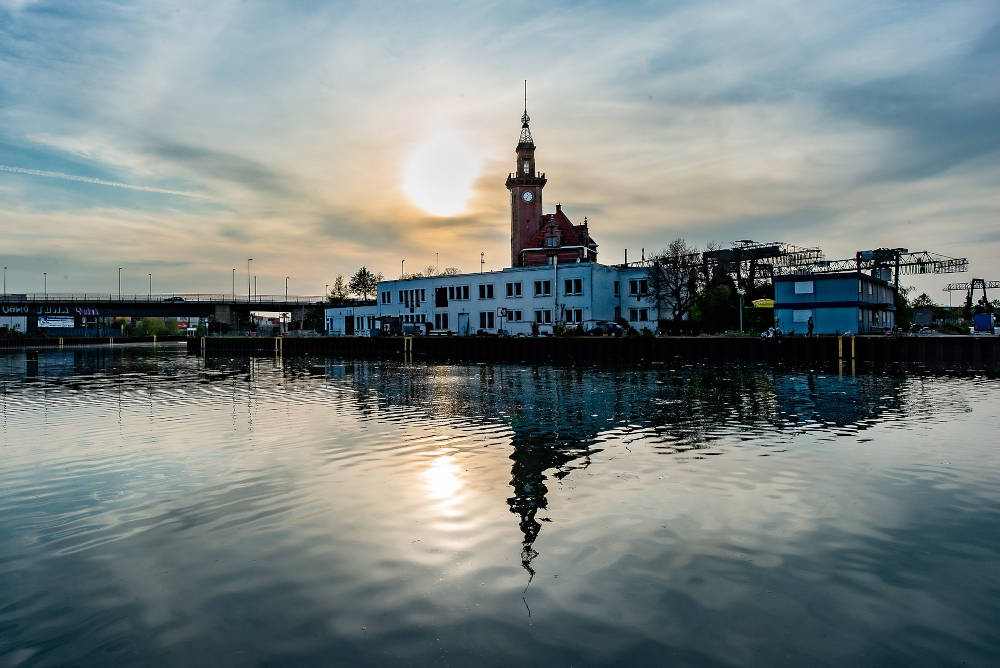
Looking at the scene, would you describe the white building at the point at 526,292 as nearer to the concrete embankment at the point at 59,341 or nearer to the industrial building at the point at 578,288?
the industrial building at the point at 578,288

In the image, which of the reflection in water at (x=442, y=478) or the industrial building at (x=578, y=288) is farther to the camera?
the industrial building at (x=578, y=288)

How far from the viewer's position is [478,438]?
1794 cm

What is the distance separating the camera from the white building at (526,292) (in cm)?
7656

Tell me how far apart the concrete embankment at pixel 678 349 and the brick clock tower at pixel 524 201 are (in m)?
33.5

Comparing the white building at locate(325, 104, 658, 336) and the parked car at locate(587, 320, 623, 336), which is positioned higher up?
the white building at locate(325, 104, 658, 336)

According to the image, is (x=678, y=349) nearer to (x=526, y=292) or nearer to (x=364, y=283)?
(x=526, y=292)

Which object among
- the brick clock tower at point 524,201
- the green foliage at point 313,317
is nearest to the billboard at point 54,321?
the green foliage at point 313,317

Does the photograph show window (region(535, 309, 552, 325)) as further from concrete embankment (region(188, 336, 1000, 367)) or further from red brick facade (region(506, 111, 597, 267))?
red brick facade (region(506, 111, 597, 267))

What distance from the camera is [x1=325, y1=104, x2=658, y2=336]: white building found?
251 ft

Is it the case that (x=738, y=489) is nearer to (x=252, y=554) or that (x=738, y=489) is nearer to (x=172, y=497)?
(x=252, y=554)

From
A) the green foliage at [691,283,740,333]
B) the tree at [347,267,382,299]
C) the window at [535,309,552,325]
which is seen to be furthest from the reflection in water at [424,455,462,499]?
the tree at [347,267,382,299]

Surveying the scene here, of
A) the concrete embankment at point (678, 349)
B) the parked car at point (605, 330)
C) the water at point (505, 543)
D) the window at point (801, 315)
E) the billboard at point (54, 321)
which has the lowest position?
the water at point (505, 543)

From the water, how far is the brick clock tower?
271 feet

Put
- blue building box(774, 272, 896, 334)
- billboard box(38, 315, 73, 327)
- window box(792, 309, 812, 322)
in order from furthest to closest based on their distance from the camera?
billboard box(38, 315, 73, 327), window box(792, 309, 812, 322), blue building box(774, 272, 896, 334)
